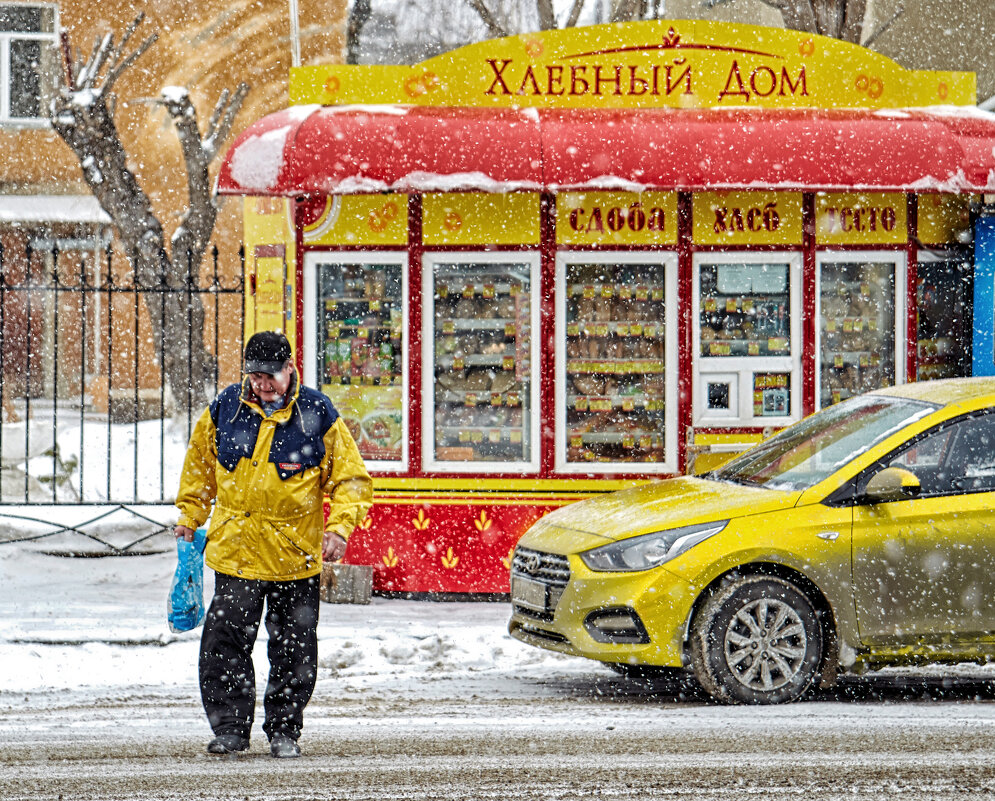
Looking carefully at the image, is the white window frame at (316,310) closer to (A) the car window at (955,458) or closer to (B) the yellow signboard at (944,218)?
(B) the yellow signboard at (944,218)

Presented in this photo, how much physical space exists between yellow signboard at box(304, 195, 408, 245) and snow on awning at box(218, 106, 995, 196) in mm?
735

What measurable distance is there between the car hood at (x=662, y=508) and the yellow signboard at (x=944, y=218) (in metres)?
3.83

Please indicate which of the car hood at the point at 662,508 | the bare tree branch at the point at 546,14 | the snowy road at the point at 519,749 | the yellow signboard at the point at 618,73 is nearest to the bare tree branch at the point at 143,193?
the bare tree branch at the point at 546,14

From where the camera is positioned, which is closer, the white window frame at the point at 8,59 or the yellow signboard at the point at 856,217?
the yellow signboard at the point at 856,217

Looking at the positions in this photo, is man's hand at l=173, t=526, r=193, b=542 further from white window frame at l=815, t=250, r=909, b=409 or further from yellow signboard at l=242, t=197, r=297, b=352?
white window frame at l=815, t=250, r=909, b=409

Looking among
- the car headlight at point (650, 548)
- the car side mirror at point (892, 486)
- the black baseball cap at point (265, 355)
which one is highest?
the black baseball cap at point (265, 355)

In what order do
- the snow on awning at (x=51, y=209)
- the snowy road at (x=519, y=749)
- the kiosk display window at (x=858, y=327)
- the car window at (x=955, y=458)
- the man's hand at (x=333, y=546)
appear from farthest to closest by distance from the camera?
the snow on awning at (x=51, y=209), the kiosk display window at (x=858, y=327), the car window at (x=955, y=458), the man's hand at (x=333, y=546), the snowy road at (x=519, y=749)

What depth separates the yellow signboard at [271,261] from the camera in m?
Result: 11.5

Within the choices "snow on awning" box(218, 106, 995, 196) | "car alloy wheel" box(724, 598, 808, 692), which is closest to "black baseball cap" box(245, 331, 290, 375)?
"car alloy wheel" box(724, 598, 808, 692)

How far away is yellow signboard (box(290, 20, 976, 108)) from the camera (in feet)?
36.8

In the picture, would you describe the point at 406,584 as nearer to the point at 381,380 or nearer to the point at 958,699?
the point at 381,380

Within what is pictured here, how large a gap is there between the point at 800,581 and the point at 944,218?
4.86 metres

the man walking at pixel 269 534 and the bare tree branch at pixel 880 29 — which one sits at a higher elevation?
the bare tree branch at pixel 880 29

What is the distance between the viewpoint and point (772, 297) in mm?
11523
